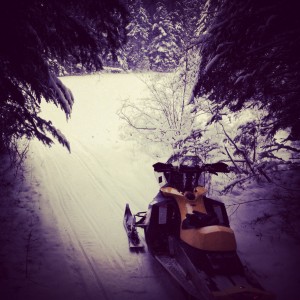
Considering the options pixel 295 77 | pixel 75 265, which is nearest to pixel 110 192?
pixel 75 265

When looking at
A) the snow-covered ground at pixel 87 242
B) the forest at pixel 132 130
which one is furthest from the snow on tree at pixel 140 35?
the snow-covered ground at pixel 87 242

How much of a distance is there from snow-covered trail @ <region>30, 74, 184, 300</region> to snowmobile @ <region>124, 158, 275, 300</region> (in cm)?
41

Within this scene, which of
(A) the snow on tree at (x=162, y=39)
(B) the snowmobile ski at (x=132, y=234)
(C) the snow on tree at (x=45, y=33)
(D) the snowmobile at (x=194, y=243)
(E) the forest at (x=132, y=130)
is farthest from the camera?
(A) the snow on tree at (x=162, y=39)

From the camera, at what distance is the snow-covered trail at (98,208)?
163 inches

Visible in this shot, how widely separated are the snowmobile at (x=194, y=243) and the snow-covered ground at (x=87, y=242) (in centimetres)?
49

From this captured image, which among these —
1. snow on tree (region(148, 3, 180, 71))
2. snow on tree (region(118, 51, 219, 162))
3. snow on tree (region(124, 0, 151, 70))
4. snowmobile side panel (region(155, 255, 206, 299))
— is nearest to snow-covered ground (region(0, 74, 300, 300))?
snowmobile side panel (region(155, 255, 206, 299))

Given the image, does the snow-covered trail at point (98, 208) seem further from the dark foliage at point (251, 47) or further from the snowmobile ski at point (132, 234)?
the dark foliage at point (251, 47)

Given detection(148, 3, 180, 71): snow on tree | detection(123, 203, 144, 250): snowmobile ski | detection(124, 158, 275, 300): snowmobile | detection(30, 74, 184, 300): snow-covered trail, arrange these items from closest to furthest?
detection(124, 158, 275, 300): snowmobile, detection(30, 74, 184, 300): snow-covered trail, detection(123, 203, 144, 250): snowmobile ski, detection(148, 3, 180, 71): snow on tree

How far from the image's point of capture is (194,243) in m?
3.56

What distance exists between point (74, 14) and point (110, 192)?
537 cm

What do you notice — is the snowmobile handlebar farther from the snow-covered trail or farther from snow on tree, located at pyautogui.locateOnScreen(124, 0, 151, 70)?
snow on tree, located at pyautogui.locateOnScreen(124, 0, 151, 70)

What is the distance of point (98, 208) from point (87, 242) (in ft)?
5.43

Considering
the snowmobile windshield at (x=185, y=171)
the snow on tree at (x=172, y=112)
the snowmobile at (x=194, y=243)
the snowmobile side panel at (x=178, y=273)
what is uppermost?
the snow on tree at (x=172, y=112)

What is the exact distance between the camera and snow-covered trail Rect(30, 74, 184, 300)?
163 inches
